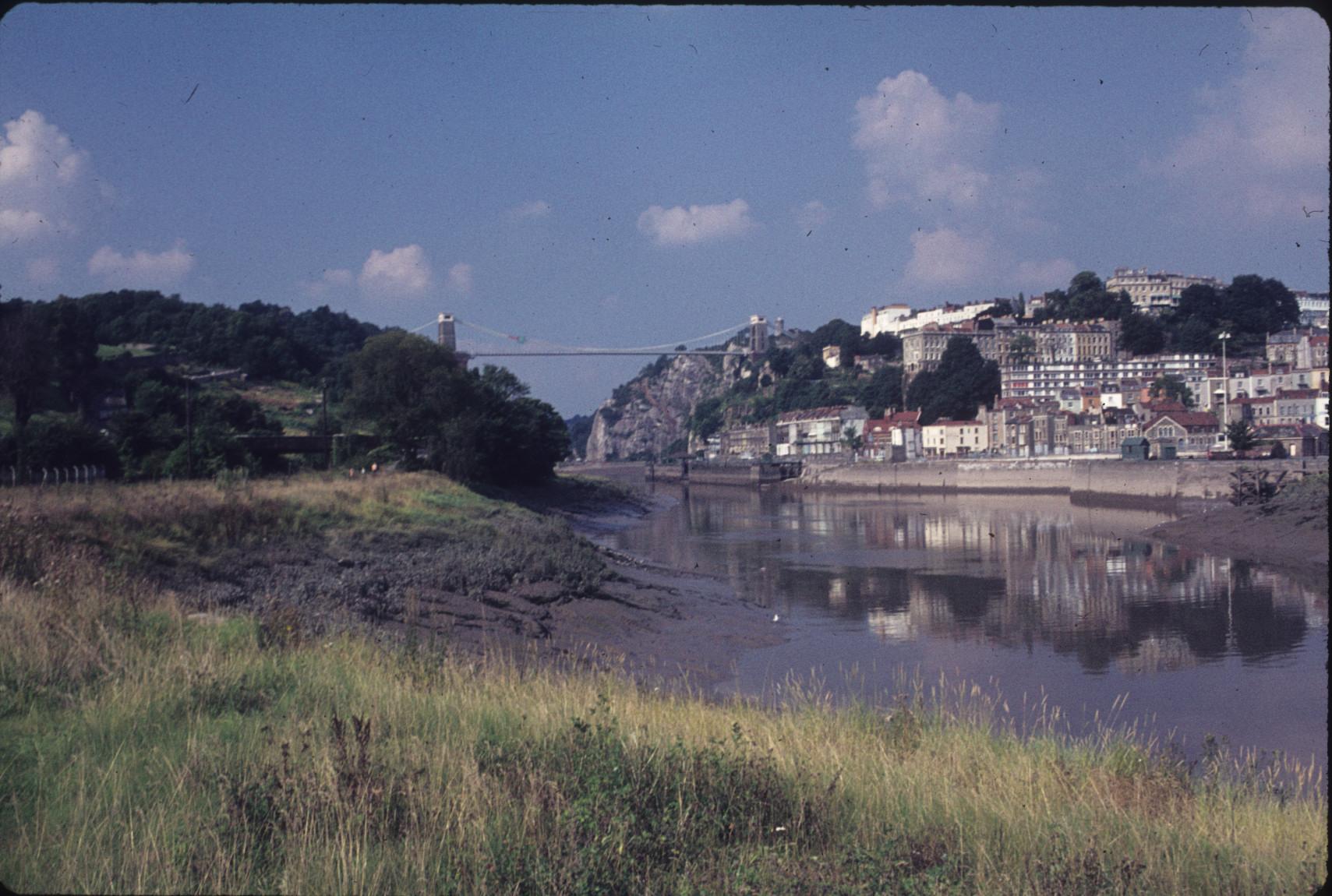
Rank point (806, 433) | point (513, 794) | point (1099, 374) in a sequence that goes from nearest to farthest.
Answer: point (513, 794) < point (1099, 374) < point (806, 433)

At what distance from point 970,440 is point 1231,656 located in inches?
2407

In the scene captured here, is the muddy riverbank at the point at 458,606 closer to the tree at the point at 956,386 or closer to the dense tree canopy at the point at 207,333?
the dense tree canopy at the point at 207,333

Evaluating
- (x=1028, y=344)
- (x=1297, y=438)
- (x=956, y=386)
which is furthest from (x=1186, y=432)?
(x=1028, y=344)

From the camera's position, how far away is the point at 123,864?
96.1 inches

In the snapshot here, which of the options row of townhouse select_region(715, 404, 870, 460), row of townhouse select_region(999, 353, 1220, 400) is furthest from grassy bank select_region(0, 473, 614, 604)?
row of townhouse select_region(999, 353, 1220, 400)

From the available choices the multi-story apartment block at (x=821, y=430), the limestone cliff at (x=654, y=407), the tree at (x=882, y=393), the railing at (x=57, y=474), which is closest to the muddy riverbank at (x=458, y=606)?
the railing at (x=57, y=474)

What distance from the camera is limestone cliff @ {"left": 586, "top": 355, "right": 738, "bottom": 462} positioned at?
Result: 6112 inches

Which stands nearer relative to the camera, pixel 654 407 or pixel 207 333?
pixel 207 333

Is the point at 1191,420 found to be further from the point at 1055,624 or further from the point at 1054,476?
the point at 1055,624

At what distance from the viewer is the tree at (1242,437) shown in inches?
1503

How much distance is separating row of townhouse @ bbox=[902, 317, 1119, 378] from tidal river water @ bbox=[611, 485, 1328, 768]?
215 feet

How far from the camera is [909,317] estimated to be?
390 feet

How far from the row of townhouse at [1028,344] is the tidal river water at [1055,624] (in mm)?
65582

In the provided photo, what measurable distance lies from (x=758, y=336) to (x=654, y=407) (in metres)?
52.0
